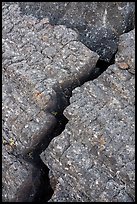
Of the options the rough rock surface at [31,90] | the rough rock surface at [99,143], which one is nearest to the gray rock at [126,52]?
the rough rock surface at [99,143]

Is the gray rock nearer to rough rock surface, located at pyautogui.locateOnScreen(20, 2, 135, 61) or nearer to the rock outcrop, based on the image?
the rock outcrop

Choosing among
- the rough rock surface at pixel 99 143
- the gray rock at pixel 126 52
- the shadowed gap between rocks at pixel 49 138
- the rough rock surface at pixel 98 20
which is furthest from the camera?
the rough rock surface at pixel 98 20

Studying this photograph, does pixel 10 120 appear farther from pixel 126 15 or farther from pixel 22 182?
pixel 126 15

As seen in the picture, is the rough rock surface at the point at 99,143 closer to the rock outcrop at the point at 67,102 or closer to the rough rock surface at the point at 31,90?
the rock outcrop at the point at 67,102

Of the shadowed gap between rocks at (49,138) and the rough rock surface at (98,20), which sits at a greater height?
the rough rock surface at (98,20)

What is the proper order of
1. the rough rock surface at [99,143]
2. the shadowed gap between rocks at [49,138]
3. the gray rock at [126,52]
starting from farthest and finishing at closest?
1. the shadowed gap between rocks at [49,138]
2. the gray rock at [126,52]
3. the rough rock surface at [99,143]

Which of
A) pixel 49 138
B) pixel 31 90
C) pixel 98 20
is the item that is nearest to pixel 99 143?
pixel 49 138
